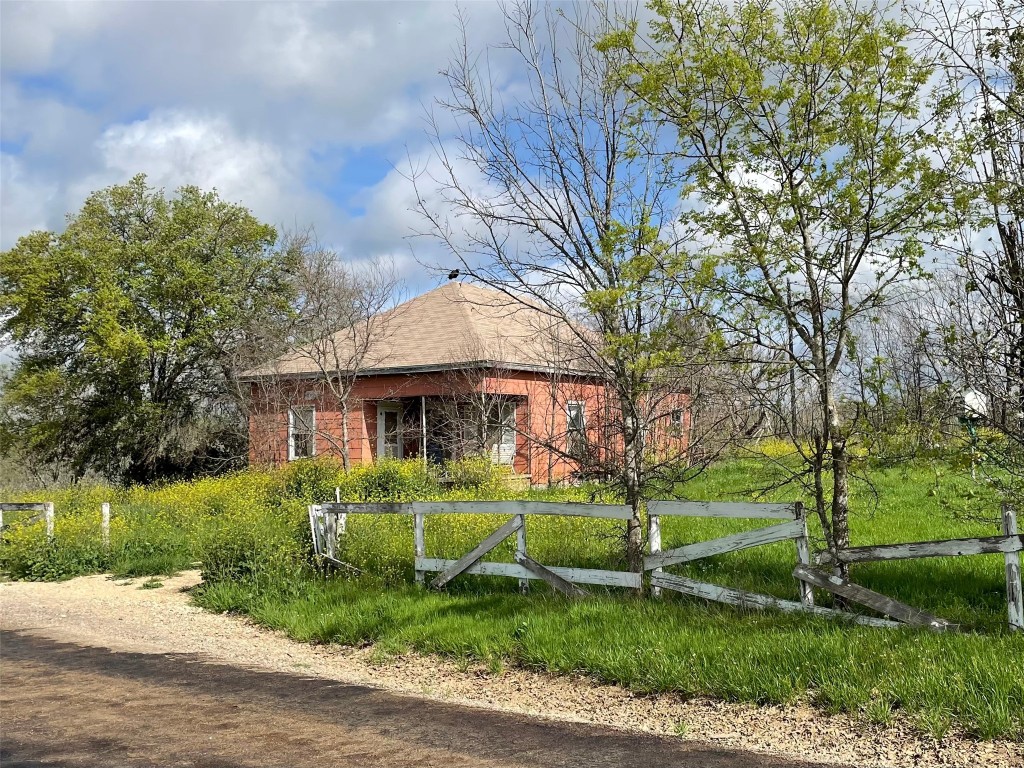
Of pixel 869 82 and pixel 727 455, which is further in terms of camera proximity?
pixel 727 455

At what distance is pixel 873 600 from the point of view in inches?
266

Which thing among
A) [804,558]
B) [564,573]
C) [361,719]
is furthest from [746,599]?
[361,719]

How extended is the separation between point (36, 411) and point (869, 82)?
29.4 metres

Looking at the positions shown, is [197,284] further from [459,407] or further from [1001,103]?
[1001,103]

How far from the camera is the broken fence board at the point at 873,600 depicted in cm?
652

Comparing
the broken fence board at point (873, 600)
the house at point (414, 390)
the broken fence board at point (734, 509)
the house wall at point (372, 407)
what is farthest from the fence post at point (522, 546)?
the house wall at point (372, 407)

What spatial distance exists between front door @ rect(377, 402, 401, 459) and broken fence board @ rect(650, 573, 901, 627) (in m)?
16.3

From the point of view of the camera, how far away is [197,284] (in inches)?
1086

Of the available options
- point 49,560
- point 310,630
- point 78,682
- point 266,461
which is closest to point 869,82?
point 310,630

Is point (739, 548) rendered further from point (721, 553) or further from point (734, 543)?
point (721, 553)

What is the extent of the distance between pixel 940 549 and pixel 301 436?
68.2 ft

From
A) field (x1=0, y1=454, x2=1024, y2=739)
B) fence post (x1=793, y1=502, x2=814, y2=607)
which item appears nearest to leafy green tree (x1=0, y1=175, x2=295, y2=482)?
field (x1=0, y1=454, x2=1024, y2=739)

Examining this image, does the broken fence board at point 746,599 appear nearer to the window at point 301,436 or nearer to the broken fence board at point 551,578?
the broken fence board at point 551,578

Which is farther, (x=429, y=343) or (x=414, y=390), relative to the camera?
(x=429, y=343)
